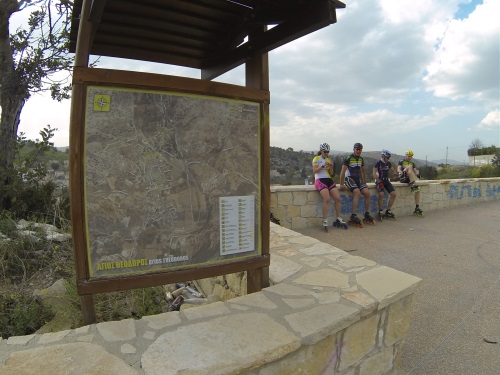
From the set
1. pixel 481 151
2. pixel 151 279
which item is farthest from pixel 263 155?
pixel 481 151

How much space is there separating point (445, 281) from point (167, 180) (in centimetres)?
388

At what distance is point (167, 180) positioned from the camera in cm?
220

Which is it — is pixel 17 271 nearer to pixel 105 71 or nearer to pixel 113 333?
pixel 113 333

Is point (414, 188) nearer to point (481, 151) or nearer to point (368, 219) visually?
point (368, 219)

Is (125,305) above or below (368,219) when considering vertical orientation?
below

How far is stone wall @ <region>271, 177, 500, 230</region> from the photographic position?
21.0 ft

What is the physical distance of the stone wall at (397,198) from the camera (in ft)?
21.0

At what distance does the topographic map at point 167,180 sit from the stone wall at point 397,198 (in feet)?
12.5

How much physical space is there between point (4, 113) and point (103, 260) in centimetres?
511

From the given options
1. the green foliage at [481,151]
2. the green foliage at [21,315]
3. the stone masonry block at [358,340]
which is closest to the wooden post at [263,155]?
the stone masonry block at [358,340]

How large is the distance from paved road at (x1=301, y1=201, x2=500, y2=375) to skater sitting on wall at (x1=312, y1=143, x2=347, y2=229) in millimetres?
441

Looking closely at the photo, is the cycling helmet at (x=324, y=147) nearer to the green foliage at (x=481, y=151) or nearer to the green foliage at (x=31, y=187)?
the green foliage at (x=31, y=187)

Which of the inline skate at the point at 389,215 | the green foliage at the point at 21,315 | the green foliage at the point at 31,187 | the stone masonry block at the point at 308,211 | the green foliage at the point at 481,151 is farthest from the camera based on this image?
the green foliage at the point at 481,151

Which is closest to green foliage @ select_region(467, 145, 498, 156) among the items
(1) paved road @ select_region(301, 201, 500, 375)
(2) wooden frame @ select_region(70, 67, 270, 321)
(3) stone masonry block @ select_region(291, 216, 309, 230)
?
(1) paved road @ select_region(301, 201, 500, 375)
